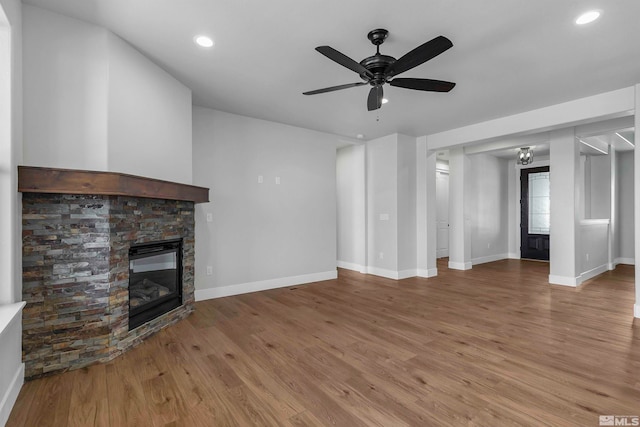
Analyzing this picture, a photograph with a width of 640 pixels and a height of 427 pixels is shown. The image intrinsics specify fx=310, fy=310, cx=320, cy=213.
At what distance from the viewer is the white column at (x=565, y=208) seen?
16.1 ft

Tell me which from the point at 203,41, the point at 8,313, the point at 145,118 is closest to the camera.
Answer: the point at 8,313

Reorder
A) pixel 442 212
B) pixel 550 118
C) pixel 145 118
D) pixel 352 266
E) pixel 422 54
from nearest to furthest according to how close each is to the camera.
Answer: pixel 422 54, pixel 145 118, pixel 550 118, pixel 352 266, pixel 442 212

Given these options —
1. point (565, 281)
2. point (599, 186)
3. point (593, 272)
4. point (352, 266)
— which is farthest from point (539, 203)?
point (352, 266)

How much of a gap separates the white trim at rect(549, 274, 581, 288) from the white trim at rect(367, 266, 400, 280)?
2504 millimetres

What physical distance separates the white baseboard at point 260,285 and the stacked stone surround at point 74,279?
4.94 ft

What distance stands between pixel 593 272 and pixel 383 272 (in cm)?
385

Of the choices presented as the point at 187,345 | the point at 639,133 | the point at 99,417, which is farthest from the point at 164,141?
the point at 639,133

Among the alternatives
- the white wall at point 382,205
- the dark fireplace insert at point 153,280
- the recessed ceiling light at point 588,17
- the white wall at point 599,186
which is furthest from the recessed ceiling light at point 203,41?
the white wall at point 599,186

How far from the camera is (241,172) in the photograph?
14.7 feet

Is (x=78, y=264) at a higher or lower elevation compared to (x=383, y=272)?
higher

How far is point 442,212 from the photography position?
26.8 ft

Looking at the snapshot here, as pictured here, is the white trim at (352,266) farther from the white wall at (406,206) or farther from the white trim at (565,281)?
the white trim at (565,281)

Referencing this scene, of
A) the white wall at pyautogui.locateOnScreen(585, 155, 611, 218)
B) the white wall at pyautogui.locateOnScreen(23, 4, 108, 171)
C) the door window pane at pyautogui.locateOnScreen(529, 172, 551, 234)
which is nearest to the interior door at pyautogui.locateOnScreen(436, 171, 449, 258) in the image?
the door window pane at pyautogui.locateOnScreen(529, 172, 551, 234)

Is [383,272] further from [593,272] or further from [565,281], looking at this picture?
[593,272]
